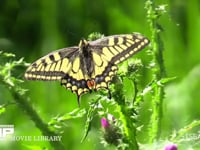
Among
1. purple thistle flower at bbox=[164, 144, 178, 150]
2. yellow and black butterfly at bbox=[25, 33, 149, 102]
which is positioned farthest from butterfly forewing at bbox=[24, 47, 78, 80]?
purple thistle flower at bbox=[164, 144, 178, 150]

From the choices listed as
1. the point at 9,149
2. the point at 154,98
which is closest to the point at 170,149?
the point at 154,98

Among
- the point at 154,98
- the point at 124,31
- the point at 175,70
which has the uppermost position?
the point at 124,31

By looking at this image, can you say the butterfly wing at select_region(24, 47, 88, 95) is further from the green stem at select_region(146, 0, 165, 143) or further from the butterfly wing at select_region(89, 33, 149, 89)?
the green stem at select_region(146, 0, 165, 143)

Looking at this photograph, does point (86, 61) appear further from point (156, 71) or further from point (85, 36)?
point (85, 36)

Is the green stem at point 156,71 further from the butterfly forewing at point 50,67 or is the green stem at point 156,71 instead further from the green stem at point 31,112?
the green stem at point 31,112

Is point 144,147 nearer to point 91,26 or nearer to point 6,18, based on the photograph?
point 91,26
